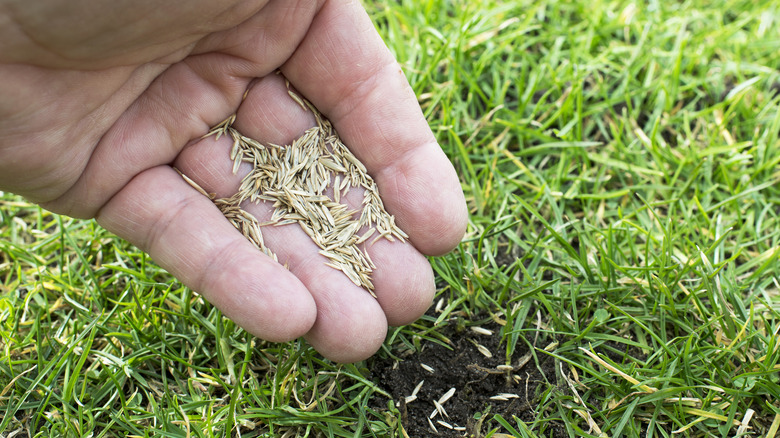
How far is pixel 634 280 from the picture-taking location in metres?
2.39

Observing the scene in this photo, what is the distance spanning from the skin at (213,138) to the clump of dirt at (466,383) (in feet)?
0.70

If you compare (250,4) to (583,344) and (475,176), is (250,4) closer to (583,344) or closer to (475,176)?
(475,176)

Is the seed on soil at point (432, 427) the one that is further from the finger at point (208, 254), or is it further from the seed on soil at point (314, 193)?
the finger at point (208, 254)

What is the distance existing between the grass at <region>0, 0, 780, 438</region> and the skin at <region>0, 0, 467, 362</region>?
278mm

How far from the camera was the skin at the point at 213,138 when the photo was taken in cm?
192

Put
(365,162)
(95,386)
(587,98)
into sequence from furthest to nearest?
1. (587,98)
2. (365,162)
3. (95,386)

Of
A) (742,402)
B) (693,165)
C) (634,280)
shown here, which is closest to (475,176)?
(634,280)

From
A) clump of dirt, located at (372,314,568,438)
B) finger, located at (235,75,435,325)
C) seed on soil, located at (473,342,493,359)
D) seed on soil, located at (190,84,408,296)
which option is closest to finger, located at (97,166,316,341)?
seed on soil, located at (190,84,408,296)

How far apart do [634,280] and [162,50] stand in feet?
6.36

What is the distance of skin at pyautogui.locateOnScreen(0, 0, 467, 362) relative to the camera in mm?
1922

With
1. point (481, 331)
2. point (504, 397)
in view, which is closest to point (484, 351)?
point (481, 331)

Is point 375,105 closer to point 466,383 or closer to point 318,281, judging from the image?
point 318,281

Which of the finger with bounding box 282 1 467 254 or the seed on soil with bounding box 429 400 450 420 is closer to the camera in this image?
the seed on soil with bounding box 429 400 450 420

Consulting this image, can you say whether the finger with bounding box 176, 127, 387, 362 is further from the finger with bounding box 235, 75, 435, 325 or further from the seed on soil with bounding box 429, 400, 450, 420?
the seed on soil with bounding box 429, 400, 450, 420
